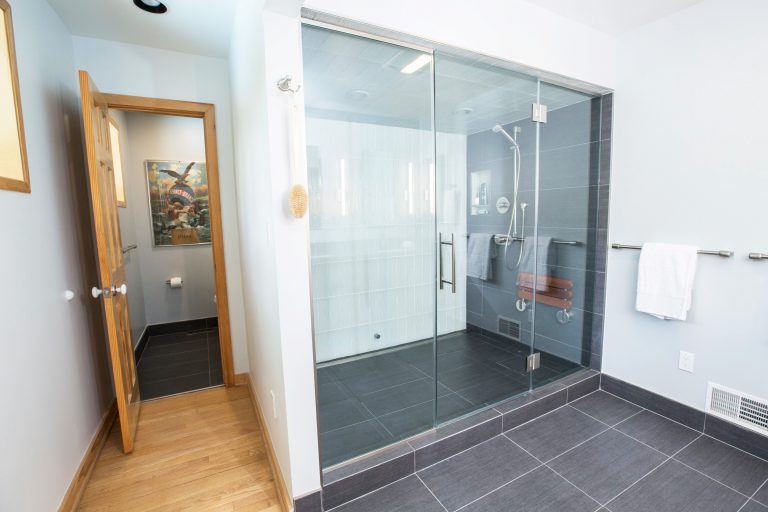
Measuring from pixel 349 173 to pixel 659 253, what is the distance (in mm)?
1973

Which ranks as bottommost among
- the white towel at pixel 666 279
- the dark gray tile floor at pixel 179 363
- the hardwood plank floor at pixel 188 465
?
the hardwood plank floor at pixel 188 465

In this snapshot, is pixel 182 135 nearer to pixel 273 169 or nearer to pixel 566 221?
pixel 273 169

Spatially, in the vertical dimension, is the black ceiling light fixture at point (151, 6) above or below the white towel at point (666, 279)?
above

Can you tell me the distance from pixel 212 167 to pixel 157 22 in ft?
3.08

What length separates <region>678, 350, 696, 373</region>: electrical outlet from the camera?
217 cm

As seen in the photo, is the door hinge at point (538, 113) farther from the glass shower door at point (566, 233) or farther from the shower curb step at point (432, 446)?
the shower curb step at point (432, 446)

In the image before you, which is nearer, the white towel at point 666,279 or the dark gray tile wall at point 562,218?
the white towel at point 666,279

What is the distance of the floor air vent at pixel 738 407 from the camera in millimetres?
1886

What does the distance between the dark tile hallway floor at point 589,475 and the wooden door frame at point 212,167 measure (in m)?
1.69

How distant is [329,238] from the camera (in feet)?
5.85

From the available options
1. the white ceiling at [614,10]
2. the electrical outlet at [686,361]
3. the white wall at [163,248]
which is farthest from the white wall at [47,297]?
the electrical outlet at [686,361]

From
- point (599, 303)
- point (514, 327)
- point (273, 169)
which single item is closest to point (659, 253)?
point (599, 303)

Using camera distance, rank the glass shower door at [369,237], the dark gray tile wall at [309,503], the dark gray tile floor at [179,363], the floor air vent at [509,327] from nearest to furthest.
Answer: the dark gray tile wall at [309,503] < the glass shower door at [369,237] < the floor air vent at [509,327] < the dark gray tile floor at [179,363]

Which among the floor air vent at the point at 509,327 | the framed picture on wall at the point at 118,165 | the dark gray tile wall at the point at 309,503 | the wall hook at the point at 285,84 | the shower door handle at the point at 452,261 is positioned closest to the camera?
the wall hook at the point at 285,84
